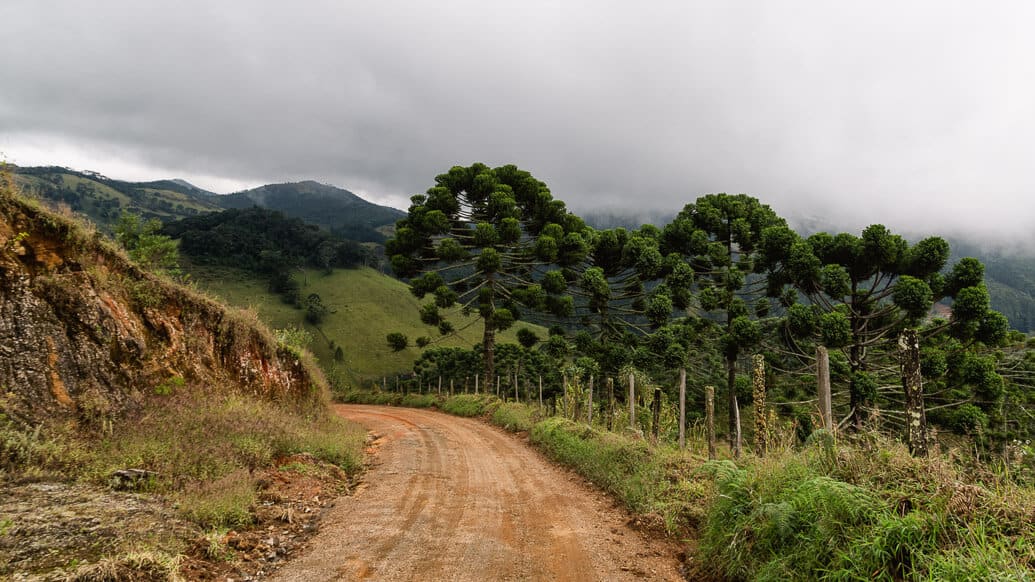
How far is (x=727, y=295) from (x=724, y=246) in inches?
114

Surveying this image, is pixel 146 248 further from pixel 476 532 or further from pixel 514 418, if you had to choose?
pixel 476 532

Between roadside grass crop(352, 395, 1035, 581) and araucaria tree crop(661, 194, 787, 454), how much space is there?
50.0ft

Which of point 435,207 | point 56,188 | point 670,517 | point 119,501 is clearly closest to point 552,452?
point 670,517

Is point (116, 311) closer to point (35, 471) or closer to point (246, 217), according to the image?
point (35, 471)

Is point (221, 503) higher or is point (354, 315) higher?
point (221, 503)

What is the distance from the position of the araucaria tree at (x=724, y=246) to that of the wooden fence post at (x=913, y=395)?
15111 mm

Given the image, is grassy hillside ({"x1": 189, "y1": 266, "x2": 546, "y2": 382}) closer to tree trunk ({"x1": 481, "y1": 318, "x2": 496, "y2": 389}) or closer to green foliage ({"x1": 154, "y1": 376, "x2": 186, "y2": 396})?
tree trunk ({"x1": 481, "y1": 318, "x2": 496, "y2": 389})

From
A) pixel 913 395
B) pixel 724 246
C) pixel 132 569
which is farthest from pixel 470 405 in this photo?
pixel 913 395

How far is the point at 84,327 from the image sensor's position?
7.22m

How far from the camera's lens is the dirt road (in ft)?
15.8

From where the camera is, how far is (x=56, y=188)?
16912 cm

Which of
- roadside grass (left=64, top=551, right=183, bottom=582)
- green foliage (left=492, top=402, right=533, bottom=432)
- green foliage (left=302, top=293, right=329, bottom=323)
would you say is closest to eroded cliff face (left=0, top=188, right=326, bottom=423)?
roadside grass (left=64, top=551, right=183, bottom=582)

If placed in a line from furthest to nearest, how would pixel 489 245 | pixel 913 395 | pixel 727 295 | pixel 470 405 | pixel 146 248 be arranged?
pixel 489 245 → pixel 470 405 → pixel 727 295 → pixel 146 248 → pixel 913 395

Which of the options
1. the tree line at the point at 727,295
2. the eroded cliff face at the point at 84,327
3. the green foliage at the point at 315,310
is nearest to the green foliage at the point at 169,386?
the eroded cliff face at the point at 84,327
